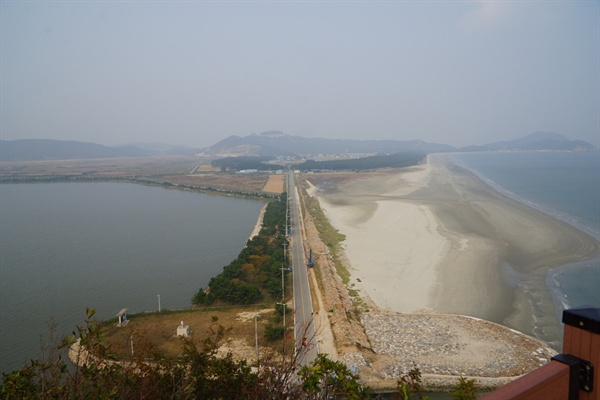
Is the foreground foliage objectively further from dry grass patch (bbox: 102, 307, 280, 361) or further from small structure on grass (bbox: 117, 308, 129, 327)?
small structure on grass (bbox: 117, 308, 129, 327)

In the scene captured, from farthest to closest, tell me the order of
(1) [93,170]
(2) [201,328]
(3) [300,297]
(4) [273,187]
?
1. (1) [93,170]
2. (4) [273,187]
3. (3) [300,297]
4. (2) [201,328]

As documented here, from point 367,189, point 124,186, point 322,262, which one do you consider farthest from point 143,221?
point 124,186

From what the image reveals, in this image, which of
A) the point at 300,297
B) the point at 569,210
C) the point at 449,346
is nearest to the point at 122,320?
the point at 300,297

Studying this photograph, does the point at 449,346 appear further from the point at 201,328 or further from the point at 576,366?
the point at 576,366

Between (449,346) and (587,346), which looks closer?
(587,346)

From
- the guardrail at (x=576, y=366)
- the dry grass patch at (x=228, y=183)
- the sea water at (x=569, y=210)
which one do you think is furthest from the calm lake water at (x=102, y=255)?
the sea water at (x=569, y=210)

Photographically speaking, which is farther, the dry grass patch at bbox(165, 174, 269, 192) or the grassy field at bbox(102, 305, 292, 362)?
the dry grass patch at bbox(165, 174, 269, 192)

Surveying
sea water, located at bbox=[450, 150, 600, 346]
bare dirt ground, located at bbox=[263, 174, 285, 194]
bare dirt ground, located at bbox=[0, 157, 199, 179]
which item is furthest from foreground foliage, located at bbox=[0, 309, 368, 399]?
bare dirt ground, located at bbox=[0, 157, 199, 179]

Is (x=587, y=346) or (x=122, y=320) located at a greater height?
Result: (x=587, y=346)
